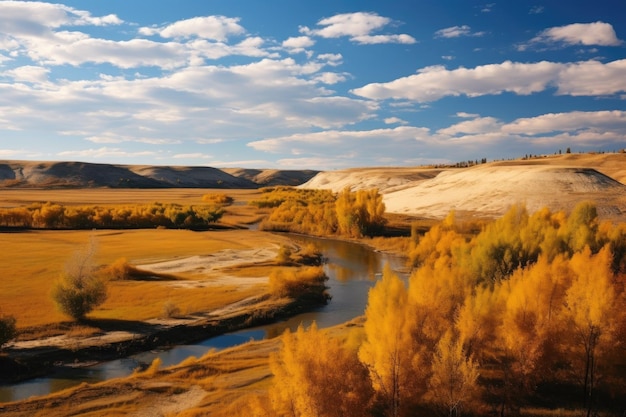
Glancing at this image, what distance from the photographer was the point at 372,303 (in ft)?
82.7

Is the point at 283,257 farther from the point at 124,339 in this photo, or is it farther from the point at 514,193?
the point at 514,193

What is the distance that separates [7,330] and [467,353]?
2760cm

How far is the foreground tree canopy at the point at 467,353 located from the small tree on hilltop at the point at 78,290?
1855 centimetres

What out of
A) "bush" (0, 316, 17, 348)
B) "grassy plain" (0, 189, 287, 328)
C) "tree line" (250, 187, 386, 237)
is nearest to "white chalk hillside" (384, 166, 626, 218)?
"tree line" (250, 187, 386, 237)

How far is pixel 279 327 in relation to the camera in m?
39.2

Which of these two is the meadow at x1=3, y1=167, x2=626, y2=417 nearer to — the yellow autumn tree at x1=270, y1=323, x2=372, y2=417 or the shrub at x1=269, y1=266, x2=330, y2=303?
the yellow autumn tree at x1=270, y1=323, x2=372, y2=417

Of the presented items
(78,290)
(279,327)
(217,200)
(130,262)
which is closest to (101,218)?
(130,262)

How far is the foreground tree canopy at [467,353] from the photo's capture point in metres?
20.5

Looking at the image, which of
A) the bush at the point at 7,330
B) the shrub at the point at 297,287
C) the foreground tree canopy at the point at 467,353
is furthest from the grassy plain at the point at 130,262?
the foreground tree canopy at the point at 467,353

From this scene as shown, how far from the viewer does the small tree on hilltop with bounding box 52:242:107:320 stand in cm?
3638

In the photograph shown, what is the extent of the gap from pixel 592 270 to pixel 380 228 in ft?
202

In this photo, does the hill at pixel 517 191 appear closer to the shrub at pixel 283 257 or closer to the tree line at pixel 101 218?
the tree line at pixel 101 218

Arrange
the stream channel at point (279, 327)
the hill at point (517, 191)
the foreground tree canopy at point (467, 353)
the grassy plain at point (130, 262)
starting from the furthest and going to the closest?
the hill at point (517, 191) < the grassy plain at point (130, 262) < the stream channel at point (279, 327) < the foreground tree canopy at point (467, 353)

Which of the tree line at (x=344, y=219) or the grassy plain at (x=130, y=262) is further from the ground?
the tree line at (x=344, y=219)
